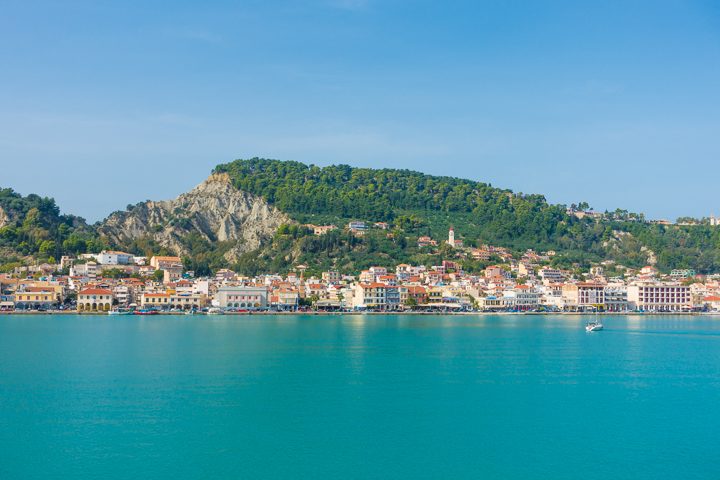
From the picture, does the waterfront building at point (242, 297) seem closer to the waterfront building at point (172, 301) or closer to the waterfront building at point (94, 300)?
the waterfront building at point (172, 301)

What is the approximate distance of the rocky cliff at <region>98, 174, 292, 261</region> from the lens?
91062 millimetres

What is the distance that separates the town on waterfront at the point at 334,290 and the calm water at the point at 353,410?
30.0m

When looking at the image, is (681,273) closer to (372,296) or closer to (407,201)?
(407,201)

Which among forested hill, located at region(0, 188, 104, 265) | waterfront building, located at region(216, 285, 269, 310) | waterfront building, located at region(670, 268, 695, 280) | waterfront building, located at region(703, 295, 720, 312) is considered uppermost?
forested hill, located at region(0, 188, 104, 265)

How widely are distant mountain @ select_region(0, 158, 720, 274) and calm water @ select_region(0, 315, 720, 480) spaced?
1946 inches

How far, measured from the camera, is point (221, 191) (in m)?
98.9

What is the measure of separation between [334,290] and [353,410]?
4992cm

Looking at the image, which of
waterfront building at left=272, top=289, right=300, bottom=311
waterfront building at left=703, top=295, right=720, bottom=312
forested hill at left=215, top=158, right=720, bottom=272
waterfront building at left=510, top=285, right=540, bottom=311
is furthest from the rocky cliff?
waterfront building at left=703, top=295, right=720, bottom=312

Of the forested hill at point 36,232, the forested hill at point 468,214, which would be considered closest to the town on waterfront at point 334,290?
the forested hill at point 36,232

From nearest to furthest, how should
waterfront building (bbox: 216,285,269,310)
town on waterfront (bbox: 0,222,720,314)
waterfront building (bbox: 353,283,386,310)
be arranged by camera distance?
town on waterfront (bbox: 0,222,720,314)
waterfront building (bbox: 216,285,269,310)
waterfront building (bbox: 353,283,386,310)

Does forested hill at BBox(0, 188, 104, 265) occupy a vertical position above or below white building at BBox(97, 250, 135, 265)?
above

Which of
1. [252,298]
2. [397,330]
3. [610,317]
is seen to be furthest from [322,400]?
[610,317]

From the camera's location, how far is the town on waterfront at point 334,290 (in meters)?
65.2

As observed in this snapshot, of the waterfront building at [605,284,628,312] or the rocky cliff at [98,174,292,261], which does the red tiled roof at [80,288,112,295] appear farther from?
the waterfront building at [605,284,628,312]
